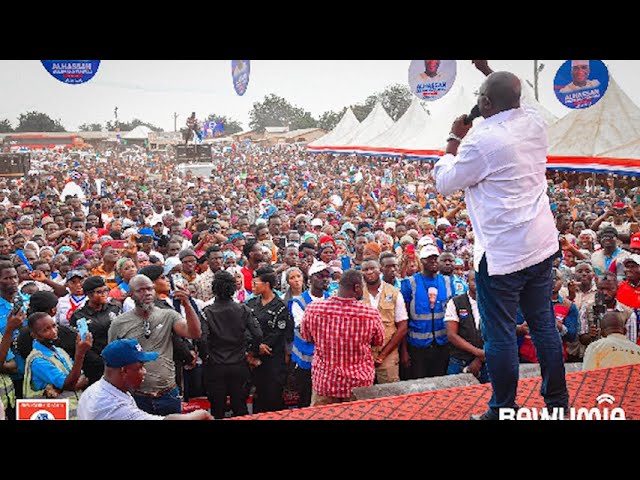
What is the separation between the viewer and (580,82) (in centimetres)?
717

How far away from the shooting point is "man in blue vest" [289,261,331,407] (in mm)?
4832

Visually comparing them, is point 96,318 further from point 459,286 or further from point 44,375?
point 459,286

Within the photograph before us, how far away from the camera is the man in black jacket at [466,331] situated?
446 centimetres

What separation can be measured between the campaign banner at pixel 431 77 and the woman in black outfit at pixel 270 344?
2868 mm

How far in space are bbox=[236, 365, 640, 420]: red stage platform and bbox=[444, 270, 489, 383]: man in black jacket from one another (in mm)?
1227

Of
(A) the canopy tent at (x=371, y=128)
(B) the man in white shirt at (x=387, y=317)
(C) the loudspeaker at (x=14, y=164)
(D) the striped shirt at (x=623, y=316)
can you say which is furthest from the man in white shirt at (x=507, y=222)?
(A) the canopy tent at (x=371, y=128)

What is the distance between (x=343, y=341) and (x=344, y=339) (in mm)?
16

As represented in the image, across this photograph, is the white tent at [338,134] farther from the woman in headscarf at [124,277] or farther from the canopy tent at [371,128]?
the woman in headscarf at [124,277]

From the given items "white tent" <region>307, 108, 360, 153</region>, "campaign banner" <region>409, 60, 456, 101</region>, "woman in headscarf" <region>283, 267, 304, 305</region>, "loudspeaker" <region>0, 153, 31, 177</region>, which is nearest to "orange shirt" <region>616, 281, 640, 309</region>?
"campaign banner" <region>409, 60, 456, 101</region>

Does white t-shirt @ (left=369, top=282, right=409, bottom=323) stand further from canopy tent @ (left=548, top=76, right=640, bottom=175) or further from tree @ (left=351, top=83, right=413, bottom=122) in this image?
tree @ (left=351, top=83, right=413, bottom=122)

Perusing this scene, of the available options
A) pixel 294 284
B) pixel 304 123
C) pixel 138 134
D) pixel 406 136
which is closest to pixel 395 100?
pixel 406 136
